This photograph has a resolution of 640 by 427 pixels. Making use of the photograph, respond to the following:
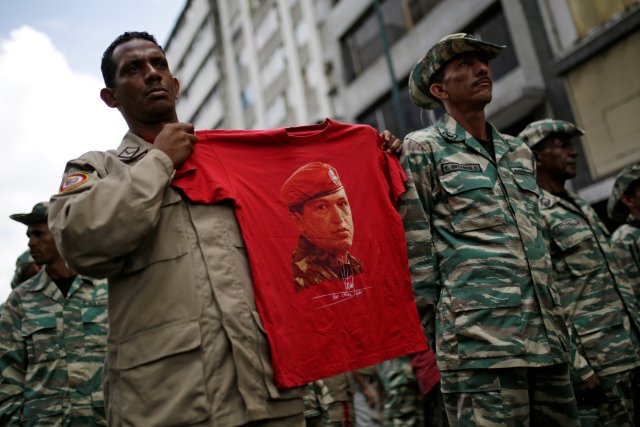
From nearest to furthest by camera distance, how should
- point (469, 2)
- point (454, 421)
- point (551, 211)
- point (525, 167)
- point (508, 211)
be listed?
point (454, 421), point (508, 211), point (525, 167), point (551, 211), point (469, 2)

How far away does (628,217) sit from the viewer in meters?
6.16

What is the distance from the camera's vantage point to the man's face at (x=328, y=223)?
2490 millimetres

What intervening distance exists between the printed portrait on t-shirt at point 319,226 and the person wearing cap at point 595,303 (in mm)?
2173

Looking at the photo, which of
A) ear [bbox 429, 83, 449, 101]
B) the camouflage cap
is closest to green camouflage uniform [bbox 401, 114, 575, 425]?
ear [bbox 429, 83, 449, 101]

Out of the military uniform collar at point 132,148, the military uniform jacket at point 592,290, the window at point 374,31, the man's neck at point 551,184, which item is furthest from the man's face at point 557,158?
the window at point 374,31

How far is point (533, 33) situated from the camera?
12305 mm

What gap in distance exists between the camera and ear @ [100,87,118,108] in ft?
8.00

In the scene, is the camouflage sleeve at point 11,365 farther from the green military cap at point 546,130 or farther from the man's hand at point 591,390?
the green military cap at point 546,130

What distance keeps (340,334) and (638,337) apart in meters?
3.04

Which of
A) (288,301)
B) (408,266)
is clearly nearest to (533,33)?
(408,266)

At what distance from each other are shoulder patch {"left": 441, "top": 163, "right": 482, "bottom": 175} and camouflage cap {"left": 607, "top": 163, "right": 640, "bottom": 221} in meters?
3.79

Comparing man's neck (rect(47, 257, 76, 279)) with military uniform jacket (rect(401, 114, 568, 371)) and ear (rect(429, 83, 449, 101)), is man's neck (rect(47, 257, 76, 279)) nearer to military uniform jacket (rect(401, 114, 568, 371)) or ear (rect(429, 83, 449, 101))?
military uniform jacket (rect(401, 114, 568, 371))

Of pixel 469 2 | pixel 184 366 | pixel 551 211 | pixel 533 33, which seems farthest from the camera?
pixel 469 2

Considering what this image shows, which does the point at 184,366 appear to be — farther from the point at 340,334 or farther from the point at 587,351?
the point at 587,351
